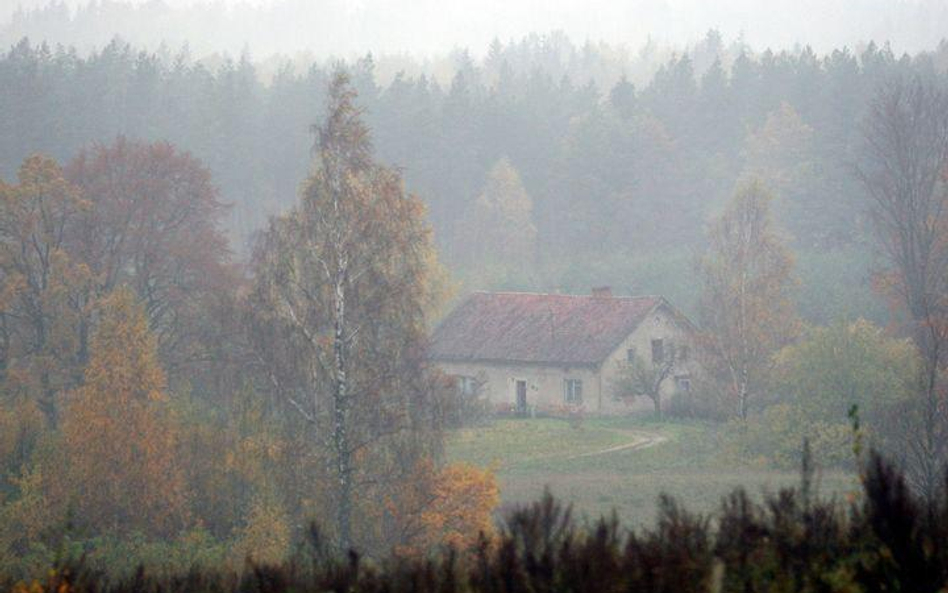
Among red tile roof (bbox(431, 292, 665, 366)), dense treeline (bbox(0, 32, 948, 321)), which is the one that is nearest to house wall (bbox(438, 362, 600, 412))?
red tile roof (bbox(431, 292, 665, 366))

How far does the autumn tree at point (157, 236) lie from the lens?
36406 millimetres

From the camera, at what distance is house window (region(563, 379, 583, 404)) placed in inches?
2061

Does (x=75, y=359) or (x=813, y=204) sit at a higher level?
(x=813, y=204)

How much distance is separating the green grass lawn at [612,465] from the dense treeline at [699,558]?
62.5ft

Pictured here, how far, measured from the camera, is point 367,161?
28.5 meters

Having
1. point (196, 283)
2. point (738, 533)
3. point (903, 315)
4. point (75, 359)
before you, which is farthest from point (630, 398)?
point (738, 533)

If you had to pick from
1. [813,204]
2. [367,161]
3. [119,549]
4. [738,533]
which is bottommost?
[119,549]

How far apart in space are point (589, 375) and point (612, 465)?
1344 cm

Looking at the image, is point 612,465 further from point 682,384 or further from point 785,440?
point 682,384

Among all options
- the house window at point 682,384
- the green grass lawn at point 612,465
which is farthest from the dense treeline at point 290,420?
the house window at point 682,384

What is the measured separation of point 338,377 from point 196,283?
11.8 metres

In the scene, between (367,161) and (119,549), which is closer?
(119,549)

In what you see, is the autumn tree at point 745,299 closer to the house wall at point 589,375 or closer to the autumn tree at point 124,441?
the house wall at point 589,375

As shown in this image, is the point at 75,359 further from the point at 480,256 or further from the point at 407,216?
the point at 480,256
